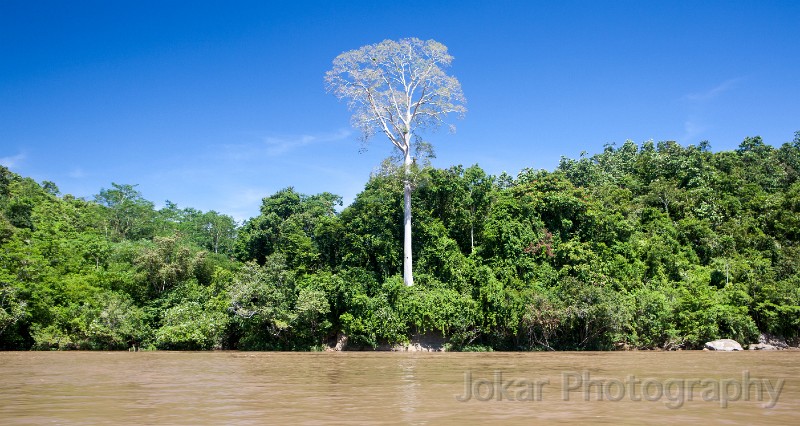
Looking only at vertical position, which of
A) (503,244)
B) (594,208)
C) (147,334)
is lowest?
(147,334)

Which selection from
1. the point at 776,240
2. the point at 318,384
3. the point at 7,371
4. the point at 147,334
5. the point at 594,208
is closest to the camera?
the point at 318,384

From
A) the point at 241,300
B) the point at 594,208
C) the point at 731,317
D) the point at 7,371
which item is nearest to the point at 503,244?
the point at 594,208

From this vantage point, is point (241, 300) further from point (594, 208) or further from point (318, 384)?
point (594, 208)

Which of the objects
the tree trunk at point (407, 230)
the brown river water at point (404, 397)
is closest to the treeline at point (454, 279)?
the tree trunk at point (407, 230)

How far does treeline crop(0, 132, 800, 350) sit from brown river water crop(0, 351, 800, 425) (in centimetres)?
1271

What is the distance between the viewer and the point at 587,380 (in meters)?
10.7

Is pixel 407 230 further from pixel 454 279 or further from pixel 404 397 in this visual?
pixel 404 397

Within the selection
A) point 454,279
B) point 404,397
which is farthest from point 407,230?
point 404,397

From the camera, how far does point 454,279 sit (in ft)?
91.8

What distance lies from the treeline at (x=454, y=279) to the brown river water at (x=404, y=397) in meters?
12.7

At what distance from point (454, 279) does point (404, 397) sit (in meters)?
20.0

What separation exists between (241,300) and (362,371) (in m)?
14.6

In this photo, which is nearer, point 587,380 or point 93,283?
point 587,380

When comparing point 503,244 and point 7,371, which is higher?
point 503,244
